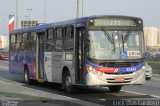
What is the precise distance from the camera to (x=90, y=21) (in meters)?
16.4

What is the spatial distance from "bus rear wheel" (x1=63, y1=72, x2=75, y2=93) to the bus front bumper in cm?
177

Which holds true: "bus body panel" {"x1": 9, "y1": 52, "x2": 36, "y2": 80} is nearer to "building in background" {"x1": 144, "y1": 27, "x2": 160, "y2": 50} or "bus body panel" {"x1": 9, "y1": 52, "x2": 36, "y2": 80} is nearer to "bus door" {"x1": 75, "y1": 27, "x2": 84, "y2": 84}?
"bus door" {"x1": 75, "y1": 27, "x2": 84, "y2": 84}

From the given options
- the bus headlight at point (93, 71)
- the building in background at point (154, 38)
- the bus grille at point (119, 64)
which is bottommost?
the bus headlight at point (93, 71)

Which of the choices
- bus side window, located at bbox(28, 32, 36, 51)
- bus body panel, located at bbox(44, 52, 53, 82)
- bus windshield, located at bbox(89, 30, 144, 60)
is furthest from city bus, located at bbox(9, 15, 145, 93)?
bus side window, located at bbox(28, 32, 36, 51)

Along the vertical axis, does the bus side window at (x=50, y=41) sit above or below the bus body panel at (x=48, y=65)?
above

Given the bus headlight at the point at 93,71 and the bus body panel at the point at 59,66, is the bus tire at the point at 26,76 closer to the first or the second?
the bus body panel at the point at 59,66

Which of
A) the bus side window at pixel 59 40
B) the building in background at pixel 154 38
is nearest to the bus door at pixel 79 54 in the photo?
the bus side window at pixel 59 40

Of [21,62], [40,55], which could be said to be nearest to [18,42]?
[21,62]

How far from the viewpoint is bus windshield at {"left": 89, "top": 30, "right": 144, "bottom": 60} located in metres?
16.2

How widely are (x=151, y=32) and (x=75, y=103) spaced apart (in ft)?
285

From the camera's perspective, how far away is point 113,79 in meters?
16.1

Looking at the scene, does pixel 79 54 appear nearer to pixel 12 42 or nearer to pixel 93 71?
pixel 93 71

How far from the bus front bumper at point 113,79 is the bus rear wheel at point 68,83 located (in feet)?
5.81

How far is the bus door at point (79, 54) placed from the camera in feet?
54.6
